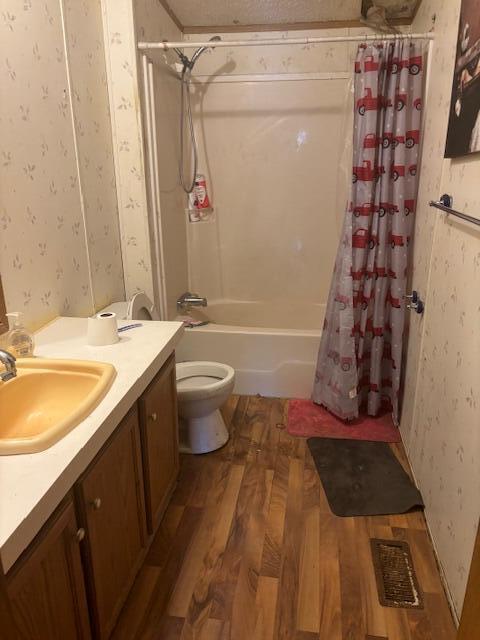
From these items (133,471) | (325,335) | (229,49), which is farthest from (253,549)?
(229,49)

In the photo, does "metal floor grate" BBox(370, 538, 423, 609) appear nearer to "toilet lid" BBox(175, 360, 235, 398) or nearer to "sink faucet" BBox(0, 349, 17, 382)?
"toilet lid" BBox(175, 360, 235, 398)

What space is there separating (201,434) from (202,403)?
215mm

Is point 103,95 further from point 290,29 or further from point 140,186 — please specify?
point 290,29

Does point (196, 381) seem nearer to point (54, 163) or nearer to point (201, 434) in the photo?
point (201, 434)

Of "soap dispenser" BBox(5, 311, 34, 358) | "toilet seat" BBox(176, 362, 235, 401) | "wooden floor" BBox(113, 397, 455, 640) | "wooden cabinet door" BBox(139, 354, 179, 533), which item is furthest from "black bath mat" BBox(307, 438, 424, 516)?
"soap dispenser" BBox(5, 311, 34, 358)

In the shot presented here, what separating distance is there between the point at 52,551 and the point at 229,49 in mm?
3029

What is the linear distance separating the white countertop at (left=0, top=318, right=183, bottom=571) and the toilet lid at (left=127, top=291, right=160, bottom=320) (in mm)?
278

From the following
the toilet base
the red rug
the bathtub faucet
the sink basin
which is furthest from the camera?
the bathtub faucet

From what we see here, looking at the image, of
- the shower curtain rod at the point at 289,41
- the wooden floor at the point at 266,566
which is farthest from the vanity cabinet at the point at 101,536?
the shower curtain rod at the point at 289,41

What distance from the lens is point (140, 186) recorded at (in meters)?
2.31

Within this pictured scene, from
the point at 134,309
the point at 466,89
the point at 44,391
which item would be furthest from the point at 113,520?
the point at 466,89

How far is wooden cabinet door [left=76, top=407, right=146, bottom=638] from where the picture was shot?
1.14 metres

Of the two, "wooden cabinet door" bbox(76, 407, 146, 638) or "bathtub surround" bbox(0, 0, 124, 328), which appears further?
"bathtub surround" bbox(0, 0, 124, 328)

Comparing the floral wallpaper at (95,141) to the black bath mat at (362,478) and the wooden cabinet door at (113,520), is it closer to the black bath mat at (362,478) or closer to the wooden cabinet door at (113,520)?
the wooden cabinet door at (113,520)
